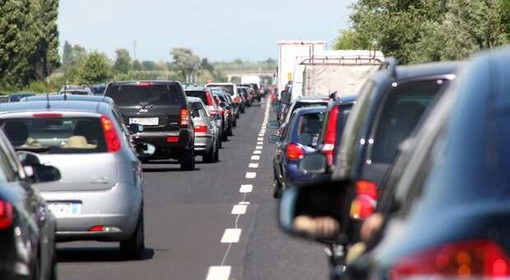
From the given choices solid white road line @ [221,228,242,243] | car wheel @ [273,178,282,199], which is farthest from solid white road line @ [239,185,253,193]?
solid white road line @ [221,228,242,243]

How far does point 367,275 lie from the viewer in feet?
13.2

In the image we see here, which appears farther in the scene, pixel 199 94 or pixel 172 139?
pixel 199 94

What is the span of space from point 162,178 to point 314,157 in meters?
18.1

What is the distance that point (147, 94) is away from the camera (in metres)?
29.7

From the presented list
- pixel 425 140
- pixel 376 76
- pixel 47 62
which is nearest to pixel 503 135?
pixel 425 140

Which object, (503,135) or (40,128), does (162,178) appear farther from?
(503,135)

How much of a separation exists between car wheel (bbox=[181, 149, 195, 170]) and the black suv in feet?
0.45

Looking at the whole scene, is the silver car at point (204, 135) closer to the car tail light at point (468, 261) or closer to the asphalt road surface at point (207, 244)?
the asphalt road surface at point (207, 244)

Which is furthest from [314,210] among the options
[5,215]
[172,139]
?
[172,139]

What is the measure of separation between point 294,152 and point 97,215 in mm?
6691

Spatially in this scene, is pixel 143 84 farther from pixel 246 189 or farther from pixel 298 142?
pixel 298 142

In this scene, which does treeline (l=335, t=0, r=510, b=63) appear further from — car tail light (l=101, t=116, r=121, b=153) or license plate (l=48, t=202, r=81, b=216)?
license plate (l=48, t=202, r=81, b=216)

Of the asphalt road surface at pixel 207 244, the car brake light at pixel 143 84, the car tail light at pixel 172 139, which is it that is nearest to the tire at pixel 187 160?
the car tail light at pixel 172 139

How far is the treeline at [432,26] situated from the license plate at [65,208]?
31.4m
